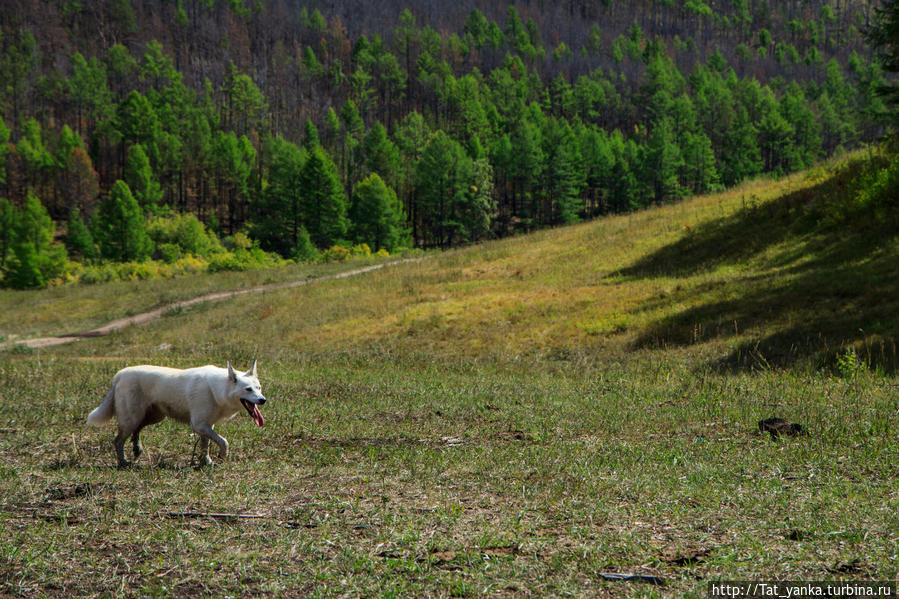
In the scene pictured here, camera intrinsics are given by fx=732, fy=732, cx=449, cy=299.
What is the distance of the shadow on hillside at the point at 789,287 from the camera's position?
18.2 m

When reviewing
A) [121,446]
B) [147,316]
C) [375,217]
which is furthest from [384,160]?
[121,446]

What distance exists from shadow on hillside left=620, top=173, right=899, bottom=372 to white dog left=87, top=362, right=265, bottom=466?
12.3 metres

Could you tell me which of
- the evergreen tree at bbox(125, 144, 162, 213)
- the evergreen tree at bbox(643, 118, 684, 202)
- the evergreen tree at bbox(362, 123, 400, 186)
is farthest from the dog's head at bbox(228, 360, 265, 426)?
the evergreen tree at bbox(643, 118, 684, 202)

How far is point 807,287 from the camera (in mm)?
23141

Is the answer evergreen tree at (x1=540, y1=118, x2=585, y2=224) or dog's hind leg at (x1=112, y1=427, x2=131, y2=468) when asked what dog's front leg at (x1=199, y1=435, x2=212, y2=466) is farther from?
evergreen tree at (x1=540, y1=118, x2=585, y2=224)

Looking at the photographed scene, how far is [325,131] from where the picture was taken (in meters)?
143

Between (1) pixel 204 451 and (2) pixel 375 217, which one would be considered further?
(2) pixel 375 217

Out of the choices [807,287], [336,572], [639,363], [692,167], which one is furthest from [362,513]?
[692,167]

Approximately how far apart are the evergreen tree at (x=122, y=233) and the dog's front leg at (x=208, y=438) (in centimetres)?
7640

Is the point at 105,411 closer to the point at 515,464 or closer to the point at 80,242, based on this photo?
the point at 515,464

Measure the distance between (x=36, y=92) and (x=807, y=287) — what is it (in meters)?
138

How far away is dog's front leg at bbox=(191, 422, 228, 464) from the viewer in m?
9.25

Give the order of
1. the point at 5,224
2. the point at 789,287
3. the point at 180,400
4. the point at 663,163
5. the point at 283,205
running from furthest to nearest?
the point at 663,163, the point at 283,205, the point at 5,224, the point at 789,287, the point at 180,400

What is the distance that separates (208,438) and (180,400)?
689 mm
